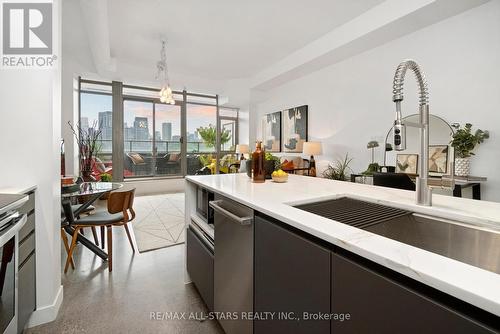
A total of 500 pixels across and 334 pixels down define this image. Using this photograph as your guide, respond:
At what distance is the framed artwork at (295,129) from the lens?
549cm

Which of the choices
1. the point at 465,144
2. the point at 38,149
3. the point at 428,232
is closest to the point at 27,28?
the point at 38,149

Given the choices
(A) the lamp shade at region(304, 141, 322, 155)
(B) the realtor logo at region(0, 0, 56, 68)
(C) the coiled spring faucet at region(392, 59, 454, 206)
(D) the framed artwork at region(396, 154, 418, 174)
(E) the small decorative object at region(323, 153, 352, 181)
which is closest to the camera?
(C) the coiled spring faucet at region(392, 59, 454, 206)

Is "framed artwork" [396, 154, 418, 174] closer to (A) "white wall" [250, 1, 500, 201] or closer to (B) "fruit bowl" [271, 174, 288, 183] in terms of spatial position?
(A) "white wall" [250, 1, 500, 201]

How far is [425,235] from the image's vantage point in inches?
38.2

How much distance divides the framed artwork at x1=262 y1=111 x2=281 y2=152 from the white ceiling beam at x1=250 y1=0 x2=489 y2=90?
4.29ft

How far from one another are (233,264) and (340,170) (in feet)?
12.1

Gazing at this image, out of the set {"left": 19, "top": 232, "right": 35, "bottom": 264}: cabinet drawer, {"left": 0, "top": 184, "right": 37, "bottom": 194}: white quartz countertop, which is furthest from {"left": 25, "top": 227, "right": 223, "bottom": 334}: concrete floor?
{"left": 0, "top": 184, "right": 37, "bottom": 194}: white quartz countertop

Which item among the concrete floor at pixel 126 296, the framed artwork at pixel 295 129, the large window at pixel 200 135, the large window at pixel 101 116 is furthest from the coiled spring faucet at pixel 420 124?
the large window at pixel 101 116

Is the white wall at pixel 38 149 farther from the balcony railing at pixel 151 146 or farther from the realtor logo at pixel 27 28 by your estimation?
the balcony railing at pixel 151 146

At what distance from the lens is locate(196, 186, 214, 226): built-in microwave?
1.74m

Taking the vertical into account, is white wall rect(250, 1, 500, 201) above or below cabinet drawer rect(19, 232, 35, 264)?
above

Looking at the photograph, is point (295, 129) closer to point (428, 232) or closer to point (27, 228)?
point (428, 232)

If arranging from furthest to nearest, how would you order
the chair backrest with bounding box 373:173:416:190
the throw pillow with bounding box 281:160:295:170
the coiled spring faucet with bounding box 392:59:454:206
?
the throw pillow with bounding box 281:160:295:170 < the chair backrest with bounding box 373:173:416:190 < the coiled spring faucet with bounding box 392:59:454:206

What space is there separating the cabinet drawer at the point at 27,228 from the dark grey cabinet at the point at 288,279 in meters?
1.36
